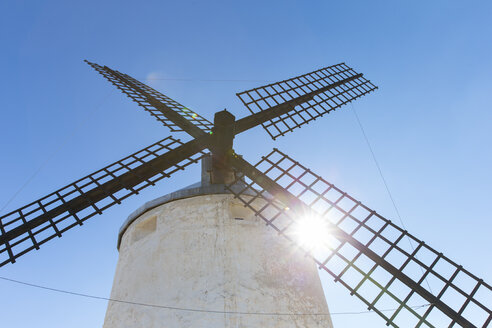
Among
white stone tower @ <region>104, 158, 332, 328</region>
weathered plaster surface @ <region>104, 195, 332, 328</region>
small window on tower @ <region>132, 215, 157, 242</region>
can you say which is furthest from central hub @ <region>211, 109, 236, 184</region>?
small window on tower @ <region>132, 215, 157, 242</region>

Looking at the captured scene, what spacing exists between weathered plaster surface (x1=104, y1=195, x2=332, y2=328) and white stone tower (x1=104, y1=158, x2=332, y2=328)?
1cm

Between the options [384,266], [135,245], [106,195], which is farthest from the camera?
[135,245]

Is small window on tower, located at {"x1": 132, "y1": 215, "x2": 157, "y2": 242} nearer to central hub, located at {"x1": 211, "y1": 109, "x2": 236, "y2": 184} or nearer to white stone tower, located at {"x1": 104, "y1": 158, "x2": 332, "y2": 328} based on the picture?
white stone tower, located at {"x1": 104, "y1": 158, "x2": 332, "y2": 328}

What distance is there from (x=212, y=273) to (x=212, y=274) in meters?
0.01

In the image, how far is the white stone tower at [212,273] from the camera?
4895mm

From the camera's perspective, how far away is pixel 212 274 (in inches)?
201

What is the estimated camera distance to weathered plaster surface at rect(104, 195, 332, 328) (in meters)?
4.91

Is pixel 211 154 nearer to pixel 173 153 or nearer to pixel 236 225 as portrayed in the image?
pixel 173 153

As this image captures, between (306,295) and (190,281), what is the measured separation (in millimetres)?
1874

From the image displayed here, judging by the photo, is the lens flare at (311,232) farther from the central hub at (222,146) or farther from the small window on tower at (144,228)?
the small window on tower at (144,228)

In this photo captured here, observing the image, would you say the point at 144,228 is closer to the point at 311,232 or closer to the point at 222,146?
the point at 222,146

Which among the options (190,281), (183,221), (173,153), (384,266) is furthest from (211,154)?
(384,266)

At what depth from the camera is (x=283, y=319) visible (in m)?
4.93

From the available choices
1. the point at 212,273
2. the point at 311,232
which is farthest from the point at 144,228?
the point at 311,232
